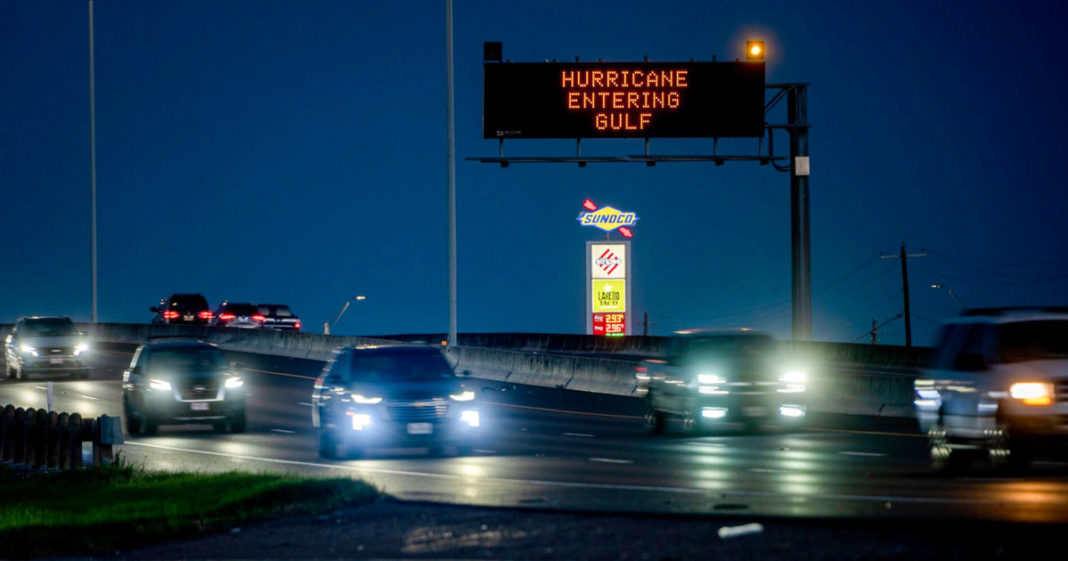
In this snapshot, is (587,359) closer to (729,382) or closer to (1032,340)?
(729,382)

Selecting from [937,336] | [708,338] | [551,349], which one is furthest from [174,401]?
[551,349]

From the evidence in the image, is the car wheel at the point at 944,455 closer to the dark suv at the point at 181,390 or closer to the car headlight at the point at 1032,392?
the car headlight at the point at 1032,392

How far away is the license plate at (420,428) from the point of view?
→ 21.8m

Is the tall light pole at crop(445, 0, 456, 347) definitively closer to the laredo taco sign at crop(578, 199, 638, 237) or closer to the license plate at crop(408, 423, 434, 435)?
the license plate at crop(408, 423, 434, 435)

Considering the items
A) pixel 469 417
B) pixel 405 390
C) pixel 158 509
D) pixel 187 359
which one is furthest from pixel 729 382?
pixel 158 509

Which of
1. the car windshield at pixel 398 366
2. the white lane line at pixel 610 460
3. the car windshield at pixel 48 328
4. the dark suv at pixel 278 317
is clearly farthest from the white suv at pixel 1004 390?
the dark suv at pixel 278 317

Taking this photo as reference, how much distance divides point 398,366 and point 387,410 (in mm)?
1386

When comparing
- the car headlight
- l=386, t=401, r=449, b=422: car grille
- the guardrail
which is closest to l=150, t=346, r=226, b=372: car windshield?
the guardrail

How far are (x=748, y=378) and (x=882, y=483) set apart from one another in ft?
29.1

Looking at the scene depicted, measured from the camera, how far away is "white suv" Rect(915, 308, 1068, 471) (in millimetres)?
17094

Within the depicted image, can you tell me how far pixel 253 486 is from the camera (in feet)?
53.4

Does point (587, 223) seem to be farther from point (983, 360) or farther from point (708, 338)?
point (983, 360)

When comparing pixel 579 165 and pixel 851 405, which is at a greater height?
pixel 579 165

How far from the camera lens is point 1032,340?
57.5ft
